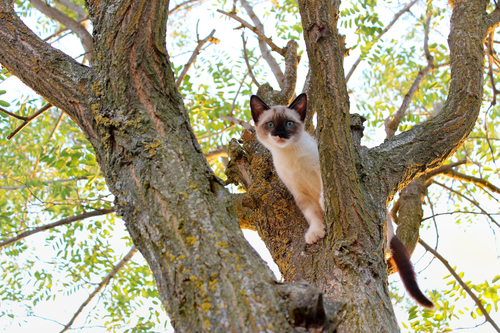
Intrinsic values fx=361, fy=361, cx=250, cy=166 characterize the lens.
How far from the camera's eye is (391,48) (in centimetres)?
509

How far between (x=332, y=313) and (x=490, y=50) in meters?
3.38

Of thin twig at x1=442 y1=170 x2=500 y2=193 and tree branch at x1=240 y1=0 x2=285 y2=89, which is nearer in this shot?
thin twig at x1=442 y1=170 x2=500 y2=193

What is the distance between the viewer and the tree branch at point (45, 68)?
1.99 meters

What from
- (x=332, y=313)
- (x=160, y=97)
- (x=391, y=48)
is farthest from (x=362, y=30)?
(x=332, y=313)

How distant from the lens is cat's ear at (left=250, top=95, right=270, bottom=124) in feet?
12.3

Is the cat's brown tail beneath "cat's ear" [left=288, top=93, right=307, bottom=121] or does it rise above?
beneath

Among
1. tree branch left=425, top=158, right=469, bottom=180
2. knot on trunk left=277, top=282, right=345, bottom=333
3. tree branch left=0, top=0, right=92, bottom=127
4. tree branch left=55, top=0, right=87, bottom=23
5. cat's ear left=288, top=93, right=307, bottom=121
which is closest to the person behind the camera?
knot on trunk left=277, top=282, right=345, bottom=333

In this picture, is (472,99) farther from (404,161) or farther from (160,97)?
(160,97)

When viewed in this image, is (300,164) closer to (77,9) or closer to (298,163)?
(298,163)

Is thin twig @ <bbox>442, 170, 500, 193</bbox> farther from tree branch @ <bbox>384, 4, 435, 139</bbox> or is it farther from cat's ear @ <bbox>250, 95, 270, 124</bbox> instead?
cat's ear @ <bbox>250, 95, 270, 124</bbox>

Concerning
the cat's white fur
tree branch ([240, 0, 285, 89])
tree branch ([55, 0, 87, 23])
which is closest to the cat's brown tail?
the cat's white fur

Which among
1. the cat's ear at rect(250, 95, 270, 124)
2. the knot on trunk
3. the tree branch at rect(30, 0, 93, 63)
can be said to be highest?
the tree branch at rect(30, 0, 93, 63)

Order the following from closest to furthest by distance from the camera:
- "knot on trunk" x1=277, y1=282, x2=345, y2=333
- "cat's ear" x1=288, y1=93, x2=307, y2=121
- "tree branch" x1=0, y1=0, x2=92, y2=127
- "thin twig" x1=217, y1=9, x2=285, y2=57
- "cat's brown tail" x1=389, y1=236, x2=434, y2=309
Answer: "knot on trunk" x1=277, y1=282, x2=345, y2=333
"tree branch" x1=0, y1=0, x2=92, y2=127
"cat's brown tail" x1=389, y1=236, x2=434, y2=309
"cat's ear" x1=288, y1=93, x2=307, y2=121
"thin twig" x1=217, y1=9, x2=285, y2=57

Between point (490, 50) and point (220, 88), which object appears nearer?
point (490, 50)
